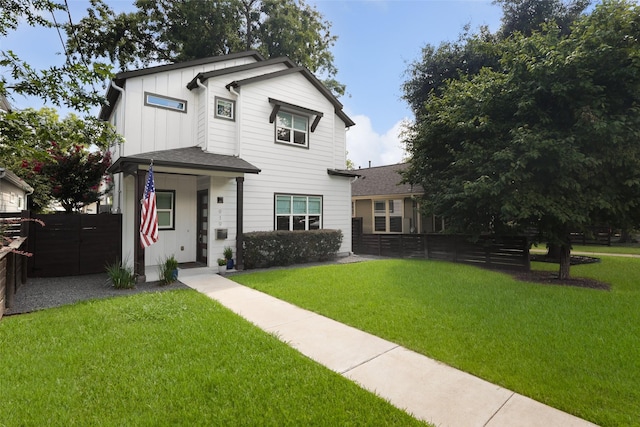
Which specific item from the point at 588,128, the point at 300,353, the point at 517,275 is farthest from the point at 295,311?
the point at 588,128

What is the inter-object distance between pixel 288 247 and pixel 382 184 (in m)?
10.7

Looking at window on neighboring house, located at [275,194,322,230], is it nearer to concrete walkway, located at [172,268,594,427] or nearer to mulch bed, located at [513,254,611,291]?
concrete walkway, located at [172,268,594,427]

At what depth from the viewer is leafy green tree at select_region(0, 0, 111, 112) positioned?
4.96 m

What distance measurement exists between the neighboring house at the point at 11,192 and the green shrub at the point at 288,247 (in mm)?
6994

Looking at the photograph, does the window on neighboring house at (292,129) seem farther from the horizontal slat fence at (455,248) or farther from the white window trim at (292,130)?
the horizontal slat fence at (455,248)

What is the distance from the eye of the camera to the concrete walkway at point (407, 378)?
8.68 ft

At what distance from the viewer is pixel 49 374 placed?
3.22 metres

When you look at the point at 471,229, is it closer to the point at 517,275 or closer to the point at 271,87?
the point at 517,275

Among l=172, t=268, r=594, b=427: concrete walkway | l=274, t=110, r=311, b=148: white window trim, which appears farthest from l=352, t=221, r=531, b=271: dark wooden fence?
l=172, t=268, r=594, b=427: concrete walkway

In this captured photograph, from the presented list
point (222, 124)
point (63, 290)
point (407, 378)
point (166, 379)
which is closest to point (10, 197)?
point (63, 290)

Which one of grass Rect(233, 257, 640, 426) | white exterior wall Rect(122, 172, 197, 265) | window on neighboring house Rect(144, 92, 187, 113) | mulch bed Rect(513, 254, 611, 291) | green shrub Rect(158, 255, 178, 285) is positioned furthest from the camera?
white exterior wall Rect(122, 172, 197, 265)

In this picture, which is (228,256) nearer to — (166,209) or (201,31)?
(166,209)

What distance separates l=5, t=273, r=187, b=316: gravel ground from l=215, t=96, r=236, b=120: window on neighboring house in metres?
5.71

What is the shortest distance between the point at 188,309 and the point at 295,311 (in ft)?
6.19
